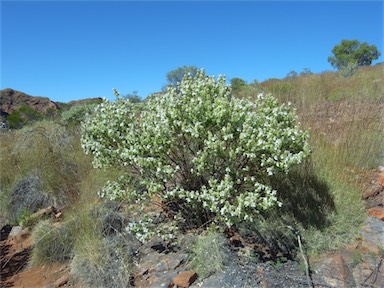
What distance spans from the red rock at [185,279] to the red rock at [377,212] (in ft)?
6.56

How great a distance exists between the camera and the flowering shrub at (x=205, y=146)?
3.00 metres

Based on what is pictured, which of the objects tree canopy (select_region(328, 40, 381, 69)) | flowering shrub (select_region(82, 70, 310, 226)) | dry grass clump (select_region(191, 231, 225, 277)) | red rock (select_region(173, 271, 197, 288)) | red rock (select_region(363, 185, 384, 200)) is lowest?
red rock (select_region(173, 271, 197, 288))

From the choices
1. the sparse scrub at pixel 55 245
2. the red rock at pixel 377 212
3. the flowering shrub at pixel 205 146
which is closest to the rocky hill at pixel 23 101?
the sparse scrub at pixel 55 245

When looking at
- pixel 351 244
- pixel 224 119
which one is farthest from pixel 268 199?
pixel 351 244

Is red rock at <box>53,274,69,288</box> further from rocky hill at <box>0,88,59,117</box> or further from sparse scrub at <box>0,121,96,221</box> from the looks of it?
rocky hill at <box>0,88,59,117</box>

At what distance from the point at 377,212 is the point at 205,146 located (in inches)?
78.5

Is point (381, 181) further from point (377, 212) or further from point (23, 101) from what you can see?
point (23, 101)

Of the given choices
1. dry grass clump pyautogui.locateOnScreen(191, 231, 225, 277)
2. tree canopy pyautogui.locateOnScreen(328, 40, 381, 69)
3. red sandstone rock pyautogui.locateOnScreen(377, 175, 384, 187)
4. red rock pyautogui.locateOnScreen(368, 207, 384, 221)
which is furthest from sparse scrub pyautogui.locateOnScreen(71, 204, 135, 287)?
tree canopy pyautogui.locateOnScreen(328, 40, 381, 69)

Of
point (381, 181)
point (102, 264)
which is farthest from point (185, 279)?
point (381, 181)

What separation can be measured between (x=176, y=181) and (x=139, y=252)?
780 mm

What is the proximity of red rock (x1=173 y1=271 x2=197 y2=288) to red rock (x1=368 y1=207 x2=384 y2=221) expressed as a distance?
6.56ft

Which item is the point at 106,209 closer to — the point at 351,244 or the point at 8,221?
the point at 8,221

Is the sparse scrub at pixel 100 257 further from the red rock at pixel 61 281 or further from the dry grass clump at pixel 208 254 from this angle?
the dry grass clump at pixel 208 254

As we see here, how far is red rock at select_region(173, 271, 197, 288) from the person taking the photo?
9.55ft
